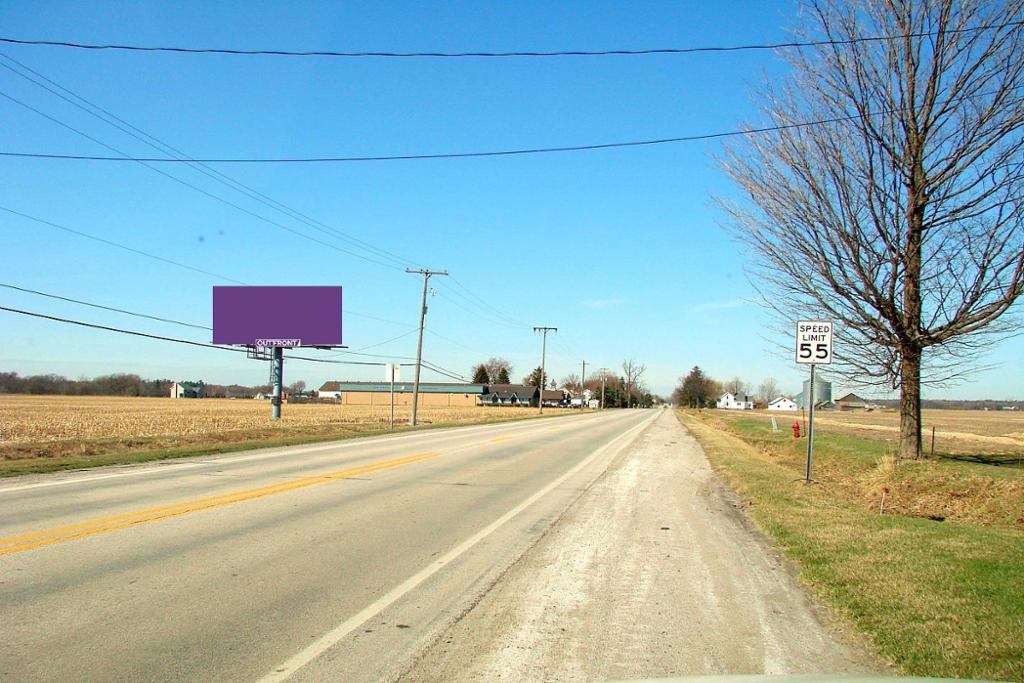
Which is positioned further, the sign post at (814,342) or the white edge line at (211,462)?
the sign post at (814,342)

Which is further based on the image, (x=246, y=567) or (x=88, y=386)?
(x=88, y=386)

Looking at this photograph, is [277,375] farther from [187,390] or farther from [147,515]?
[187,390]

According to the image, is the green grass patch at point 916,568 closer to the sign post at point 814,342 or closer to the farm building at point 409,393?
the sign post at point 814,342

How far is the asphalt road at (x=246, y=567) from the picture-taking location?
481 cm

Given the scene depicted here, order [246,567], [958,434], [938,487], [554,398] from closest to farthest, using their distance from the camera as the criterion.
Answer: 1. [246,567]
2. [938,487]
3. [958,434]
4. [554,398]

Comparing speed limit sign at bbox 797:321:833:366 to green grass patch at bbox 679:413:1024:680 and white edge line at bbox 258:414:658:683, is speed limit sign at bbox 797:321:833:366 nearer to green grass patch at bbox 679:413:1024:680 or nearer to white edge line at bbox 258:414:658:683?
green grass patch at bbox 679:413:1024:680

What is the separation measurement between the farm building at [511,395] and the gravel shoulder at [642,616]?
141 m

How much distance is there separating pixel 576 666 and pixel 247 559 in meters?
3.99

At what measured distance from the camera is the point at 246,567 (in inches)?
279

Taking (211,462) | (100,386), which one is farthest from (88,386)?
(211,462)

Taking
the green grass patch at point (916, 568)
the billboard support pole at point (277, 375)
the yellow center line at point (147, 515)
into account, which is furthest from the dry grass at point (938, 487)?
the billboard support pole at point (277, 375)

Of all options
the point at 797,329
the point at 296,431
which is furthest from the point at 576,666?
the point at 296,431

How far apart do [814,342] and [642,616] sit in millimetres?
9837

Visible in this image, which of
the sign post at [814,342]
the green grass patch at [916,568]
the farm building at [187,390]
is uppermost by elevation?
the sign post at [814,342]
